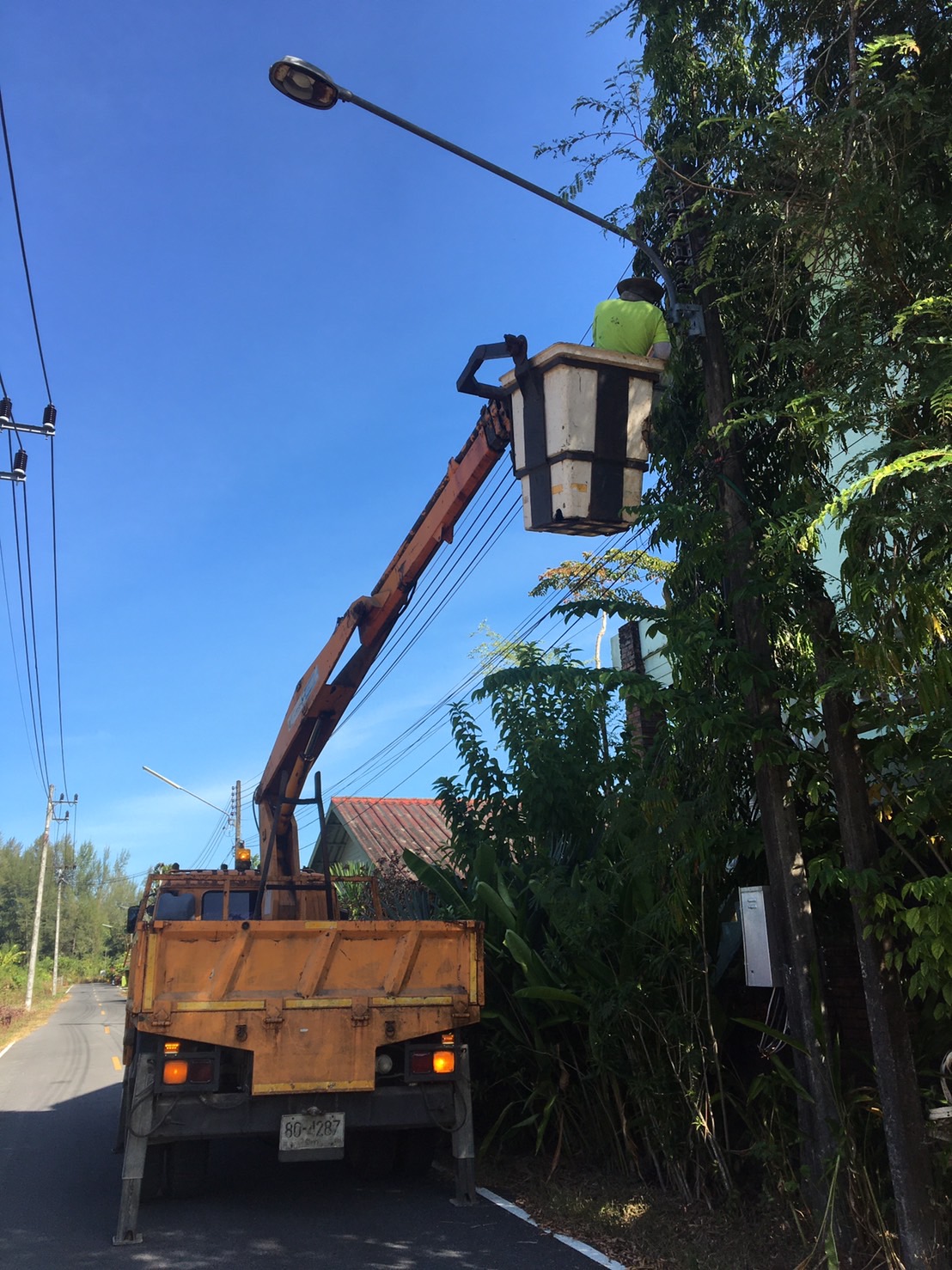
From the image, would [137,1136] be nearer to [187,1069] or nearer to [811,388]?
[187,1069]

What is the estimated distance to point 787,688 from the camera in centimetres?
539

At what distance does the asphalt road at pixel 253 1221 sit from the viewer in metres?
6.06

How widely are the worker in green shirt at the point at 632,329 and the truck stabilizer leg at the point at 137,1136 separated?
5.38 meters

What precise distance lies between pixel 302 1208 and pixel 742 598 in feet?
17.6

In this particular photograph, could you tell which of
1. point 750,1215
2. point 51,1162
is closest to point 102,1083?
point 51,1162

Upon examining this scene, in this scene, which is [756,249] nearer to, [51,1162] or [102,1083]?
[51,1162]

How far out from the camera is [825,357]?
4.97 metres

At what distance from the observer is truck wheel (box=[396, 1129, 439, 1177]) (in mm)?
8297

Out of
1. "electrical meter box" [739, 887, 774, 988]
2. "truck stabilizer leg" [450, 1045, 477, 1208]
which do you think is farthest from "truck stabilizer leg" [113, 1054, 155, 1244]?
"electrical meter box" [739, 887, 774, 988]

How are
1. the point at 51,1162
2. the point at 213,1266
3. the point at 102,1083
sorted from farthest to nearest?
the point at 102,1083, the point at 51,1162, the point at 213,1266

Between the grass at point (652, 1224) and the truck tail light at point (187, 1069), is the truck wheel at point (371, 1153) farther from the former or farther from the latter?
the truck tail light at point (187, 1069)

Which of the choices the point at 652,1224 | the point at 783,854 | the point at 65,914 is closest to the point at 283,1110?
the point at 652,1224

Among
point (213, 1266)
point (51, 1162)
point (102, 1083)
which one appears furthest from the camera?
point (102, 1083)

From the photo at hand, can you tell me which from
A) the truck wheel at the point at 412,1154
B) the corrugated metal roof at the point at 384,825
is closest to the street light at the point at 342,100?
the truck wheel at the point at 412,1154
